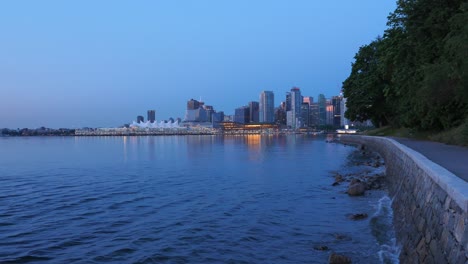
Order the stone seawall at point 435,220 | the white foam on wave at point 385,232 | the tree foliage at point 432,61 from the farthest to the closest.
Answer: the tree foliage at point 432,61
the white foam on wave at point 385,232
the stone seawall at point 435,220

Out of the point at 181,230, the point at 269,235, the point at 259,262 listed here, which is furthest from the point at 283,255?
the point at 181,230

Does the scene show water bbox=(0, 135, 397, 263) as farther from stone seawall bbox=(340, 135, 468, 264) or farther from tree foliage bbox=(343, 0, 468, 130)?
tree foliage bbox=(343, 0, 468, 130)

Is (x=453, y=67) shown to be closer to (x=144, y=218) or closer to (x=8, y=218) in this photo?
(x=144, y=218)

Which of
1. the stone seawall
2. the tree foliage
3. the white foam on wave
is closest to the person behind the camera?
the stone seawall

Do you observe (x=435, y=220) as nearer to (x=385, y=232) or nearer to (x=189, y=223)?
(x=385, y=232)

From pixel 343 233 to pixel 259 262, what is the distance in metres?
4.71

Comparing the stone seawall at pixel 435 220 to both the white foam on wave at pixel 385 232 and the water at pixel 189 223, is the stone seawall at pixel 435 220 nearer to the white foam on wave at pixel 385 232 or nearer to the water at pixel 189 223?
the white foam on wave at pixel 385 232

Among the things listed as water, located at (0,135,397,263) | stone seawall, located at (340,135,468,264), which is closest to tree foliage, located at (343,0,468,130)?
water, located at (0,135,397,263)

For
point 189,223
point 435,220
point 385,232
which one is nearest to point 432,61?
point 385,232

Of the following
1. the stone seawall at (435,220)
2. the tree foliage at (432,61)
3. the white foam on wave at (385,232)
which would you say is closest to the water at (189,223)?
the white foam on wave at (385,232)

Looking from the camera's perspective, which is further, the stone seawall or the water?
the water

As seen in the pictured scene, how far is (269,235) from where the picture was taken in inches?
639

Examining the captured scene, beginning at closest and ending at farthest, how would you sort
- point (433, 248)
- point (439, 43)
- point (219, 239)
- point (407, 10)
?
point (433, 248) → point (219, 239) → point (439, 43) → point (407, 10)

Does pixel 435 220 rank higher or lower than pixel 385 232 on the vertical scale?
higher
